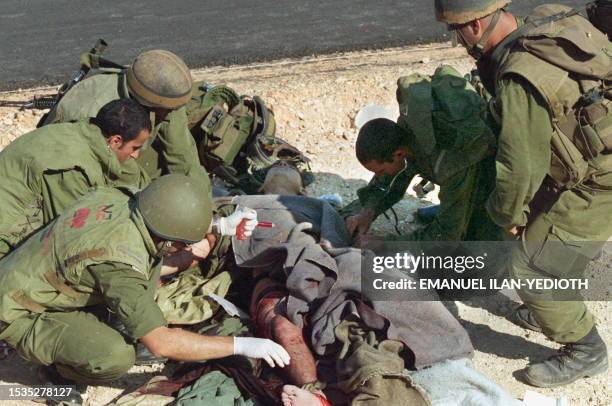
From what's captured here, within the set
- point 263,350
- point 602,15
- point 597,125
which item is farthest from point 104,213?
point 602,15

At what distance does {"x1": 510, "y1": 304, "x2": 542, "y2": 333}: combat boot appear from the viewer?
15.2 feet

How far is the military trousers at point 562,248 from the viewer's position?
4.00m

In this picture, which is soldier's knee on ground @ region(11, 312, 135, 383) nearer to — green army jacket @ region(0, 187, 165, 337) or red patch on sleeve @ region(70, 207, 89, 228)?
green army jacket @ region(0, 187, 165, 337)

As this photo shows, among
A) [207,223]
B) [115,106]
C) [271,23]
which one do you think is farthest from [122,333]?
[271,23]

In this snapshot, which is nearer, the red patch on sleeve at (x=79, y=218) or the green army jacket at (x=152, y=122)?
the red patch on sleeve at (x=79, y=218)

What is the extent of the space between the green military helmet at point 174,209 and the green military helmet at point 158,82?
1.19 meters

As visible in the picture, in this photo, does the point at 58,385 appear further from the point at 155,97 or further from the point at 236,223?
the point at 155,97

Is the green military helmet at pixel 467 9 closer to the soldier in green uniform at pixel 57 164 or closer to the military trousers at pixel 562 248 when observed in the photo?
the military trousers at pixel 562 248

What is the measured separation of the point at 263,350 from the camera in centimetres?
396

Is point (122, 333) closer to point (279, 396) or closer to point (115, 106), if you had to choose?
point (279, 396)

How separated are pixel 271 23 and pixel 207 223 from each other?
214 inches

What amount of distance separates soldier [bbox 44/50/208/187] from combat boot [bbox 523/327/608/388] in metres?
2.38

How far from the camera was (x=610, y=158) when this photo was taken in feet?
12.8

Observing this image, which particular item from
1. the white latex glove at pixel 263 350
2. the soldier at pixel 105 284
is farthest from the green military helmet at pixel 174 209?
the white latex glove at pixel 263 350
